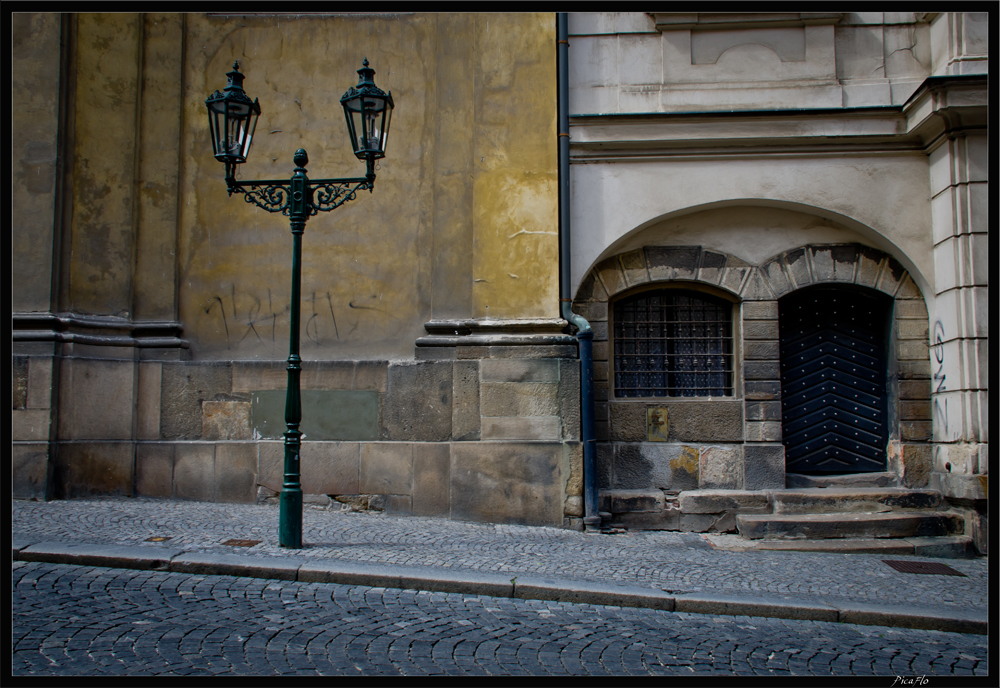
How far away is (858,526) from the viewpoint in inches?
276

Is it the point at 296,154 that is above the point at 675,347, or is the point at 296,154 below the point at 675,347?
above

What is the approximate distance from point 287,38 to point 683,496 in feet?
22.8

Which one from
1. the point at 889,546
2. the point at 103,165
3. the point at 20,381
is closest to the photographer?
the point at 889,546

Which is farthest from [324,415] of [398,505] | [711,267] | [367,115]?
[711,267]

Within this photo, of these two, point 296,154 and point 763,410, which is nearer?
point 296,154

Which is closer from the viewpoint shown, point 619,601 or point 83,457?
point 619,601

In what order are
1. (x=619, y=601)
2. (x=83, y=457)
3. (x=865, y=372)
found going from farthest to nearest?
(x=865, y=372) → (x=83, y=457) → (x=619, y=601)

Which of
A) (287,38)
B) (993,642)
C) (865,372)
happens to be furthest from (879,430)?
(287,38)

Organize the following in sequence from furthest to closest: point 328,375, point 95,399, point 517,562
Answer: point 328,375 → point 95,399 → point 517,562

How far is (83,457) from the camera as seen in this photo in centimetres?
743

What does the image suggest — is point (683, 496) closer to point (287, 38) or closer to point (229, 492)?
point (229, 492)

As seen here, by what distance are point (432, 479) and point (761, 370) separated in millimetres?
3820

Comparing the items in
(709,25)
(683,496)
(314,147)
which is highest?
(709,25)

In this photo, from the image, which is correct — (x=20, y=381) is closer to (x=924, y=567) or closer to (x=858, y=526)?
(x=858, y=526)
